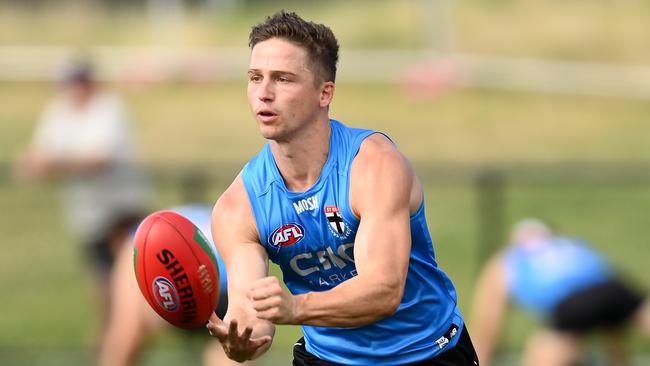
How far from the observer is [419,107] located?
22.4 m

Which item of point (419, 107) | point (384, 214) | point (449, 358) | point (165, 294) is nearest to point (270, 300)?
point (384, 214)

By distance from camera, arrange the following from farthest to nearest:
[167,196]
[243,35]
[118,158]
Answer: [243,35] → [167,196] → [118,158]

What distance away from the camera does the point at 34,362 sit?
10867 mm

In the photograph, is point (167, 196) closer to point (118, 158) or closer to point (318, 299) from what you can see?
point (118, 158)

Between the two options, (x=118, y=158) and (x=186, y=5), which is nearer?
(x=118, y=158)

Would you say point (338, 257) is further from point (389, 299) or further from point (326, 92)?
point (326, 92)

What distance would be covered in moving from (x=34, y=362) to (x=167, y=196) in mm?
6351

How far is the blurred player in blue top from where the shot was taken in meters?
4.48

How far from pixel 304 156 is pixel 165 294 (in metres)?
0.70

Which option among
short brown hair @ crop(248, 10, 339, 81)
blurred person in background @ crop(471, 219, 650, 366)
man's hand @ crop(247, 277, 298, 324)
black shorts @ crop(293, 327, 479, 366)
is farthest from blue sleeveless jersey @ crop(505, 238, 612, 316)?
man's hand @ crop(247, 277, 298, 324)

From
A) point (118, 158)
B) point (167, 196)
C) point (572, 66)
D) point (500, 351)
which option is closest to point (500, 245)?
point (500, 351)

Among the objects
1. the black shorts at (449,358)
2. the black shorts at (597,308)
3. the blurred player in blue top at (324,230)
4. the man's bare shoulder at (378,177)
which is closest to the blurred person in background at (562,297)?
the black shorts at (597,308)

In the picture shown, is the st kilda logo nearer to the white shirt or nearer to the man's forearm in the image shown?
the man's forearm

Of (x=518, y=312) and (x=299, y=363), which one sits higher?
(x=299, y=363)
